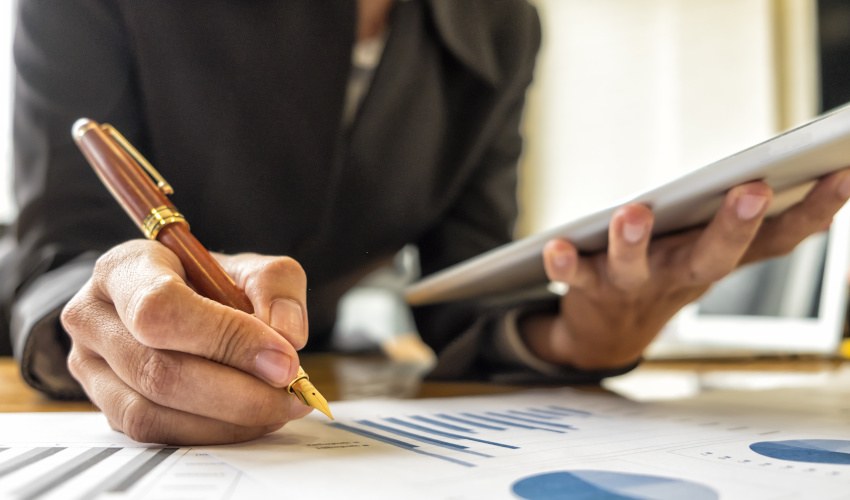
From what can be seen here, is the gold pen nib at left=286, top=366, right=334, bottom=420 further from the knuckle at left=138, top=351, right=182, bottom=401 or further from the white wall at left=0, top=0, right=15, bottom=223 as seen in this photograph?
the white wall at left=0, top=0, right=15, bottom=223

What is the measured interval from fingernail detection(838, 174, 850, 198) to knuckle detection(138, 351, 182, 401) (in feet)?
1.02

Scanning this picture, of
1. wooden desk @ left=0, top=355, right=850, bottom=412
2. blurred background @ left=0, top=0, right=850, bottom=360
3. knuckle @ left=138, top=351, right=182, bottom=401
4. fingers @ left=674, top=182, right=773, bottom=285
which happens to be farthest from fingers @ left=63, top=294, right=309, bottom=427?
blurred background @ left=0, top=0, right=850, bottom=360

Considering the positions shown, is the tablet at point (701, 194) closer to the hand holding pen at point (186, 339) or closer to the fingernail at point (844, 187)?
the fingernail at point (844, 187)

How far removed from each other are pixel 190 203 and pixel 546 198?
1001mm

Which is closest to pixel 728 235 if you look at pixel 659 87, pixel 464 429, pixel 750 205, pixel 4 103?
pixel 750 205

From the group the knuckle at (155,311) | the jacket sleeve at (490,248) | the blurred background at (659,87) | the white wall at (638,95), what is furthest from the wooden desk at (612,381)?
the white wall at (638,95)

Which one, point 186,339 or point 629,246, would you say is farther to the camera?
point 629,246

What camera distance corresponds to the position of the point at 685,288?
43 centimetres

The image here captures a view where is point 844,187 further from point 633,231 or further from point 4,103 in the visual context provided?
point 4,103

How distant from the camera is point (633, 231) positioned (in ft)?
1.10

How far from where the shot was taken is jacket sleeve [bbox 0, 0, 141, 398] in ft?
1.31

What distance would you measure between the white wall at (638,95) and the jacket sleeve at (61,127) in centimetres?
76

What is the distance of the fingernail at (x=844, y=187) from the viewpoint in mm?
338

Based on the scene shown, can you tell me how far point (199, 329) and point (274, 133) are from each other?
11.5 inches
